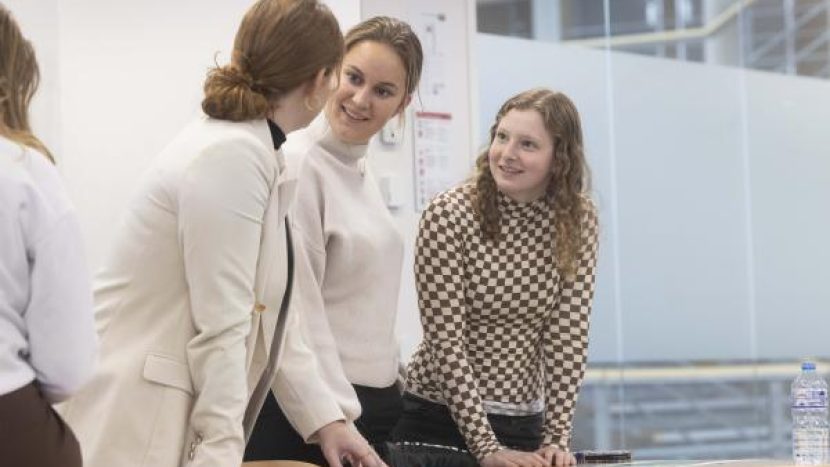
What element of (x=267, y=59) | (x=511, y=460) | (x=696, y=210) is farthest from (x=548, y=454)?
(x=696, y=210)

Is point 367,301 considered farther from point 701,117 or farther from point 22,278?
point 701,117

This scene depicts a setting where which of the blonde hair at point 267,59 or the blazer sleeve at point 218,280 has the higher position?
the blonde hair at point 267,59

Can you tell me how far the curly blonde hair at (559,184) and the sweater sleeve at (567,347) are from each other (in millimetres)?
42

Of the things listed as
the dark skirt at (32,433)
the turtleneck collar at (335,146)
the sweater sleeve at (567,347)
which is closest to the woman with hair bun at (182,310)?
the dark skirt at (32,433)

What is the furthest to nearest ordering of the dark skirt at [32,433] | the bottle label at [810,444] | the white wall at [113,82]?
1. the white wall at [113,82]
2. the bottle label at [810,444]
3. the dark skirt at [32,433]

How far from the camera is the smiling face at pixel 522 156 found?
2818 millimetres

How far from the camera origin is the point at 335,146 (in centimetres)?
268

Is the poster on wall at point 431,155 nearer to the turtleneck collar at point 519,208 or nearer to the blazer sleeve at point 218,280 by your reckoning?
the turtleneck collar at point 519,208

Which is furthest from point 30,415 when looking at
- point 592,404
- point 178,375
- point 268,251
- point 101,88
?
point 592,404

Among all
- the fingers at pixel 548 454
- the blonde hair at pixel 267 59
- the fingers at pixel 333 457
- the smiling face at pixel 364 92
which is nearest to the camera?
the blonde hair at pixel 267 59

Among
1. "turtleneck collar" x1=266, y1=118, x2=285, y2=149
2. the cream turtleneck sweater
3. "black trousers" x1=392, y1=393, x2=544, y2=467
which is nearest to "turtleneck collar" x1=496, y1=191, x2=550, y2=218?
the cream turtleneck sweater

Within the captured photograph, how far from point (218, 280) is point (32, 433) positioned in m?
0.40

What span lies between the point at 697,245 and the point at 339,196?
3.27 metres

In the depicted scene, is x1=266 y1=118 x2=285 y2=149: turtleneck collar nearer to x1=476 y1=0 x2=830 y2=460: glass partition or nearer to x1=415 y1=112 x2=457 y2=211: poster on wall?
x1=415 y1=112 x2=457 y2=211: poster on wall
